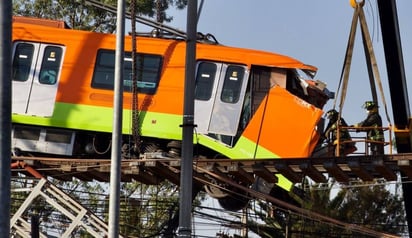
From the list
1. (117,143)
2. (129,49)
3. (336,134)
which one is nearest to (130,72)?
(129,49)

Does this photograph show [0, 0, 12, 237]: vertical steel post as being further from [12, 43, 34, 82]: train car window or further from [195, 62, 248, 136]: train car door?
[12, 43, 34, 82]: train car window

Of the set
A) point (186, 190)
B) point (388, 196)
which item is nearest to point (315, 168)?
point (186, 190)

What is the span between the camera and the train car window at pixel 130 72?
2305 cm

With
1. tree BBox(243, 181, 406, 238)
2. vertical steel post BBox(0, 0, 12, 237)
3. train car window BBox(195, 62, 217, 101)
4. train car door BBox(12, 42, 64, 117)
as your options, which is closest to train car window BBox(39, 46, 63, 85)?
train car door BBox(12, 42, 64, 117)

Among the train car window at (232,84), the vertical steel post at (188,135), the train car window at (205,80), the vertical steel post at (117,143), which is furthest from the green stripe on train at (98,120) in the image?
the vertical steel post at (188,135)

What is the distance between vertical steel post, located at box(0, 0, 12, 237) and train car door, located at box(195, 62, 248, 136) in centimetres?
1331

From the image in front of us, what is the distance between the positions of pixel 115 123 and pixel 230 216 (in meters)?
10.5

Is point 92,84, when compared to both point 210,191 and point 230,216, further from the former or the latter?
point 230,216

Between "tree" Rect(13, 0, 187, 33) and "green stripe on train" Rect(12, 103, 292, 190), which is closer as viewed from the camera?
"green stripe on train" Rect(12, 103, 292, 190)

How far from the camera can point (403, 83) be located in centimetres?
2047

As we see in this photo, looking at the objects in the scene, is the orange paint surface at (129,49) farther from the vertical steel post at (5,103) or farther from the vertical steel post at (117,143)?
the vertical steel post at (5,103)

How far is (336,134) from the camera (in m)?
21.0

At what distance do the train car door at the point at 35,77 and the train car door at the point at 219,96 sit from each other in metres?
3.43

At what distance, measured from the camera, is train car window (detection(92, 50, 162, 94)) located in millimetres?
23047
